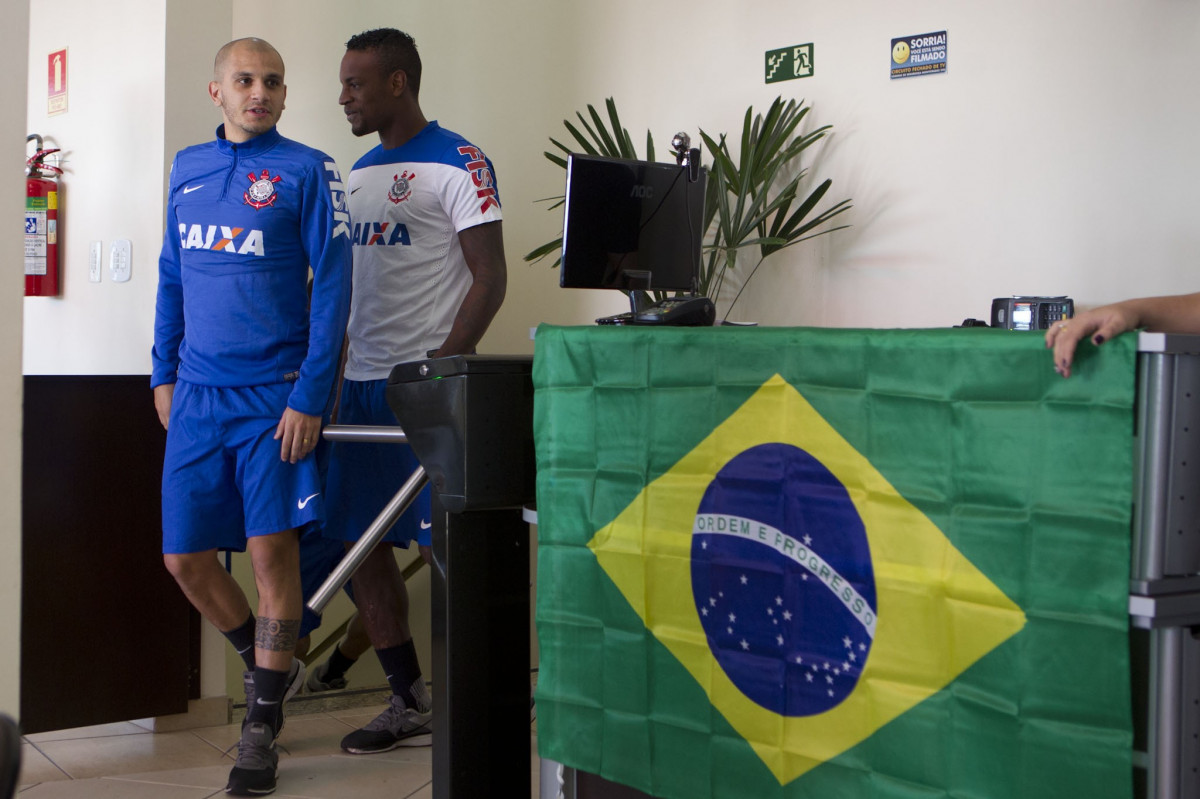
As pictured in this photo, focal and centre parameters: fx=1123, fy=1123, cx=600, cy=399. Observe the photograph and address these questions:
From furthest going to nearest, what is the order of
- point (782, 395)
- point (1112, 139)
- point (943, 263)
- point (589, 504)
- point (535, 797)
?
point (943, 263)
point (1112, 139)
point (535, 797)
point (589, 504)
point (782, 395)

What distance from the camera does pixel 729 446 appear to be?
5.42 ft

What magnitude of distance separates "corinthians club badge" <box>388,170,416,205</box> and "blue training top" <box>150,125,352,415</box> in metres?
0.29

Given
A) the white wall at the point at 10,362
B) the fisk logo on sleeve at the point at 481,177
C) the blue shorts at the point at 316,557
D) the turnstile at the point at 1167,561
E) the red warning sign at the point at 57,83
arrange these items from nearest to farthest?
the turnstile at the point at 1167,561 → the white wall at the point at 10,362 → the fisk logo on sleeve at the point at 481,177 → the blue shorts at the point at 316,557 → the red warning sign at the point at 57,83

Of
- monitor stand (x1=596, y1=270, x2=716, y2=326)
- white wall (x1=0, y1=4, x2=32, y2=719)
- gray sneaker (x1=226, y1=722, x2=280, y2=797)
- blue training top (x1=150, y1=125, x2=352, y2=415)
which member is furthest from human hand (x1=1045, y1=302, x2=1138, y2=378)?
gray sneaker (x1=226, y1=722, x2=280, y2=797)

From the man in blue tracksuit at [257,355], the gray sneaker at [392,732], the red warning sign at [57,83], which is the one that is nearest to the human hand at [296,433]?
the man in blue tracksuit at [257,355]

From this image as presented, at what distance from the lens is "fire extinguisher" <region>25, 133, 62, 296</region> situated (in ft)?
12.3

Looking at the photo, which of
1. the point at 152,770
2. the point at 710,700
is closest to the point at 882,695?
the point at 710,700

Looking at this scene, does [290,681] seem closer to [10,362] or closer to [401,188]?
[10,362]

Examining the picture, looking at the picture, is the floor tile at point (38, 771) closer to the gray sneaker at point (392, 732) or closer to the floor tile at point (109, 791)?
the floor tile at point (109, 791)

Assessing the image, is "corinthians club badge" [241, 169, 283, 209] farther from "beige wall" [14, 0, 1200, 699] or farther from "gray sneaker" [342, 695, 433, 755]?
"gray sneaker" [342, 695, 433, 755]

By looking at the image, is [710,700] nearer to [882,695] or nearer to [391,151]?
[882,695]

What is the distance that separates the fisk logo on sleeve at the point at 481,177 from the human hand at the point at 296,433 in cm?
72

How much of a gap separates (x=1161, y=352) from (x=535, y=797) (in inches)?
73.8

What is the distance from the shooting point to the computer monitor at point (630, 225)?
2.21m
